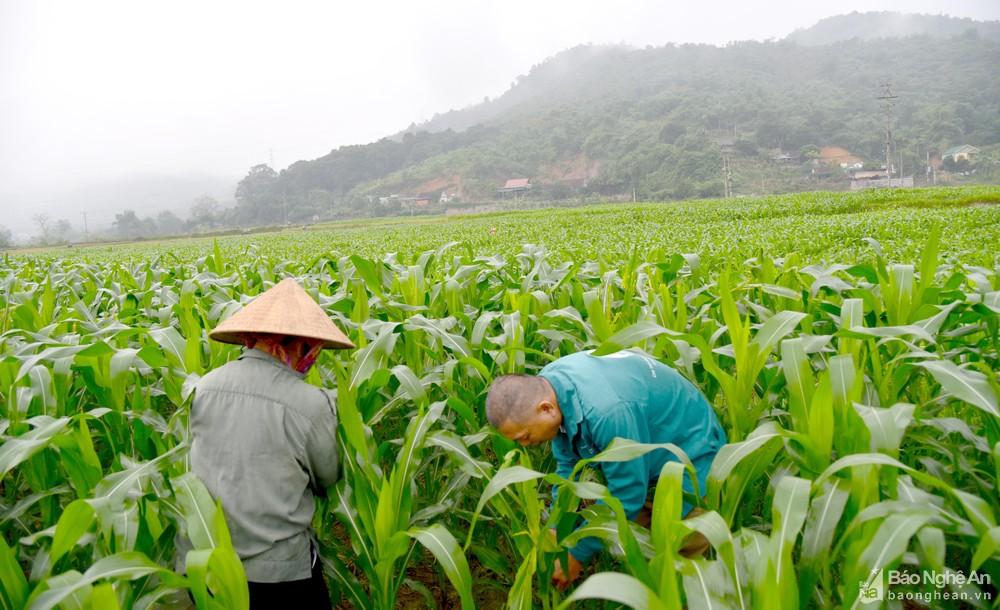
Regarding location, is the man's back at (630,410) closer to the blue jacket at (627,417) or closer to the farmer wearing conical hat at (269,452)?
the blue jacket at (627,417)

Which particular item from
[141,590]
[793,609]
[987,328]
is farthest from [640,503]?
[987,328]

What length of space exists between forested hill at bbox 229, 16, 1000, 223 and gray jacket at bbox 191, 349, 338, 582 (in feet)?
214

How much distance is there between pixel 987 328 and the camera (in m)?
2.35

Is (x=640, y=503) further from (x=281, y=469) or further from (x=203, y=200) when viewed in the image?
(x=203, y=200)

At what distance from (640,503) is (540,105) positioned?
169670mm

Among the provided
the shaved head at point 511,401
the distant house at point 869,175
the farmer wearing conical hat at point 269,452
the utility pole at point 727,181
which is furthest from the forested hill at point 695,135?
the farmer wearing conical hat at point 269,452

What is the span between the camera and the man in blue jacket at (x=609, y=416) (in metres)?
1.89

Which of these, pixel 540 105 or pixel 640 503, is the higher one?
pixel 540 105

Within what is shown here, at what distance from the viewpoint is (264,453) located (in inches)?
71.8

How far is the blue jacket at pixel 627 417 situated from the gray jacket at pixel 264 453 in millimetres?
816

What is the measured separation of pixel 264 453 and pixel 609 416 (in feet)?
3.62

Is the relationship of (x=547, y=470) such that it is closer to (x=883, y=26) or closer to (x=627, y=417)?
(x=627, y=417)

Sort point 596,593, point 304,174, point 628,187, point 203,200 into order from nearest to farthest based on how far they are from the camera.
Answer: point 596,593
point 628,187
point 304,174
point 203,200

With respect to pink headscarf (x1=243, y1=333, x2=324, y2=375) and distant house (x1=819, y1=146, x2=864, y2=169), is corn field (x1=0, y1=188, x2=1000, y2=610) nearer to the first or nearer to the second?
pink headscarf (x1=243, y1=333, x2=324, y2=375)
